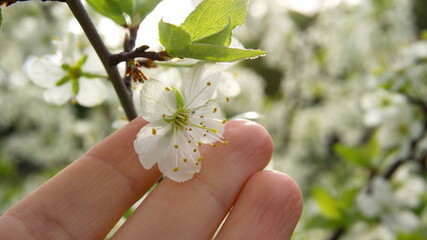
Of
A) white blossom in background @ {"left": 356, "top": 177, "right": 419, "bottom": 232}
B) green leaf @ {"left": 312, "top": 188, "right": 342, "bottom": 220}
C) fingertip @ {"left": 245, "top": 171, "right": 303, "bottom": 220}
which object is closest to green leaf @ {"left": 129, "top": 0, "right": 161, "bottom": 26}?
fingertip @ {"left": 245, "top": 171, "right": 303, "bottom": 220}

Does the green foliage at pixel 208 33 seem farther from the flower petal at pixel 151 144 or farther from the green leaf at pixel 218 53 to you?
the flower petal at pixel 151 144

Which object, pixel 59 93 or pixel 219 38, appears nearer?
pixel 219 38

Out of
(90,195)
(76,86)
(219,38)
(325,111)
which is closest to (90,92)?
(76,86)

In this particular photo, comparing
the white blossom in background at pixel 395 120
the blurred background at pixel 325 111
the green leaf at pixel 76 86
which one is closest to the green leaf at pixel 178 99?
the green leaf at pixel 76 86

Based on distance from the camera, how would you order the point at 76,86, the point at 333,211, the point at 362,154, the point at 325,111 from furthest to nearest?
the point at 325,111, the point at 362,154, the point at 333,211, the point at 76,86

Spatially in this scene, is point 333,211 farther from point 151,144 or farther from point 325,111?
point 325,111

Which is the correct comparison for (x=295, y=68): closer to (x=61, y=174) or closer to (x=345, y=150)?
(x=345, y=150)

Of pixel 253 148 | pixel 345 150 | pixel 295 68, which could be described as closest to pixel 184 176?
pixel 253 148
